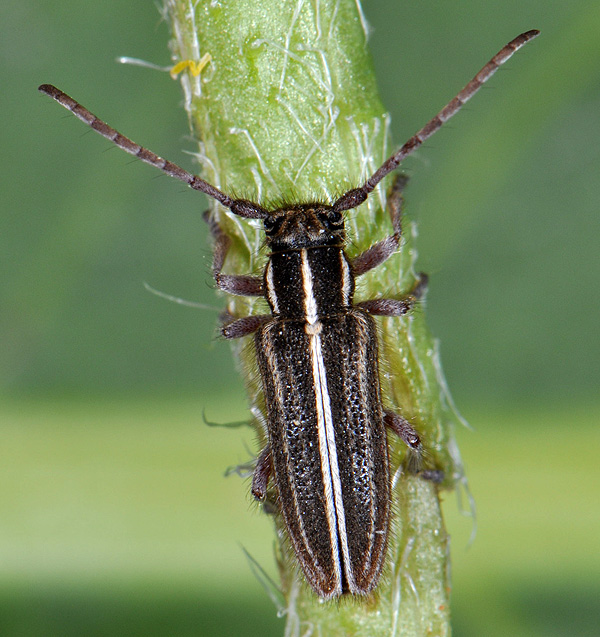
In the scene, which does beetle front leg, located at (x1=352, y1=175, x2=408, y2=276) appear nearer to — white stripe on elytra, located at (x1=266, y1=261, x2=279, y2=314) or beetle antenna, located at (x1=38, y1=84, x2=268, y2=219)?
white stripe on elytra, located at (x1=266, y1=261, x2=279, y2=314)

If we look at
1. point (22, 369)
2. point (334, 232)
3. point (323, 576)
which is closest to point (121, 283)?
point (22, 369)

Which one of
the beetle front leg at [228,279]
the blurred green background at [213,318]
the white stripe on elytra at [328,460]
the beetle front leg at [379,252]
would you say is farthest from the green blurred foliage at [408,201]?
the white stripe on elytra at [328,460]

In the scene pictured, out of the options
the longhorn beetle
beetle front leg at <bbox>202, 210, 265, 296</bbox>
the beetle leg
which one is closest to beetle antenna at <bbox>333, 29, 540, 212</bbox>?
the longhorn beetle

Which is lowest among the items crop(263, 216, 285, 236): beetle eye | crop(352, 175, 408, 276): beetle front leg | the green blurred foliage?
crop(352, 175, 408, 276): beetle front leg

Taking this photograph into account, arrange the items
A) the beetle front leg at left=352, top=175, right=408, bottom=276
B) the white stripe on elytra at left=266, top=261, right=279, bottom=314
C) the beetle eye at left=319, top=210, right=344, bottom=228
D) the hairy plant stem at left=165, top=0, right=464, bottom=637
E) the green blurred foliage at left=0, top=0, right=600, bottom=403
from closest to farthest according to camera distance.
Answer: the hairy plant stem at left=165, top=0, right=464, bottom=637 < the beetle front leg at left=352, top=175, right=408, bottom=276 < the beetle eye at left=319, top=210, right=344, bottom=228 < the white stripe on elytra at left=266, top=261, right=279, bottom=314 < the green blurred foliage at left=0, top=0, right=600, bottom=403

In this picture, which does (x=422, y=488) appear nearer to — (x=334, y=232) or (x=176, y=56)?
(x=334, y=232)

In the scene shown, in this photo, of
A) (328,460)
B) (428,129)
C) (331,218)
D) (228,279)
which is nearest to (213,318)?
(228,279)
